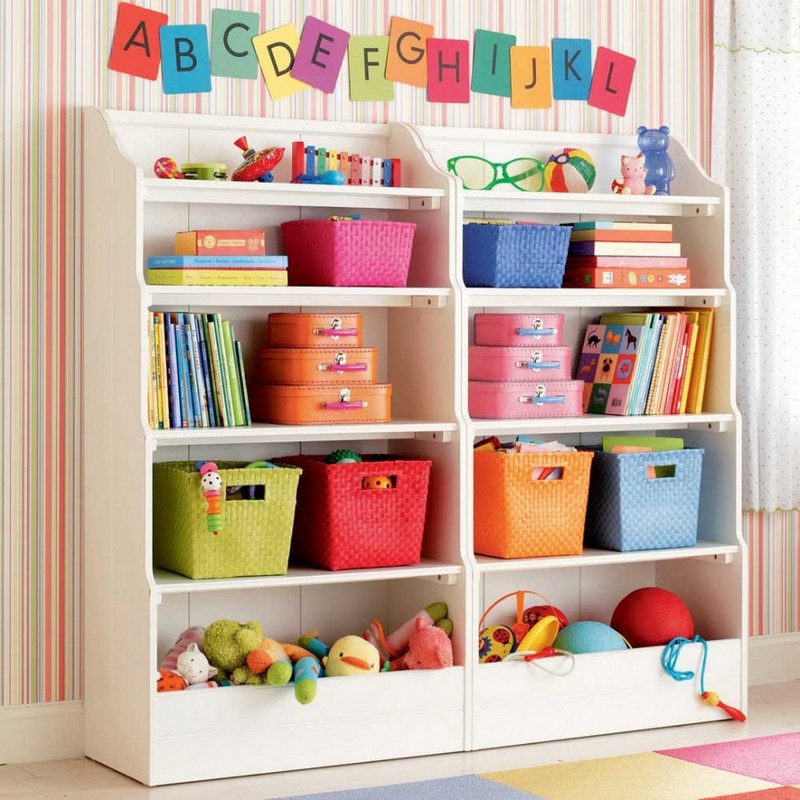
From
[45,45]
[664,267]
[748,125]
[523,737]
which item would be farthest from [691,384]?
[45,45]

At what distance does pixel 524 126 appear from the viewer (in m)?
3.66

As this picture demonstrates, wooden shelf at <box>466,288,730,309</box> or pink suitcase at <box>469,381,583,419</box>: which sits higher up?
wooden shelf at <box>466,288,730,309</box>

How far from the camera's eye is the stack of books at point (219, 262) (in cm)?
305

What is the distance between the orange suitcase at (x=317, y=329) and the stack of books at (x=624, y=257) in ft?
1.98

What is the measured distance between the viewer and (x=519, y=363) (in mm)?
3451

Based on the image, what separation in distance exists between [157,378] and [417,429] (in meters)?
0.59

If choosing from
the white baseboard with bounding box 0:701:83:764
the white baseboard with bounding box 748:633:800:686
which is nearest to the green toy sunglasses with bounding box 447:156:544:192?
the white baseboard with bounding box 748:633:800:686

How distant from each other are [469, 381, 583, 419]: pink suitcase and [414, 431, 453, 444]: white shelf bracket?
0.17m

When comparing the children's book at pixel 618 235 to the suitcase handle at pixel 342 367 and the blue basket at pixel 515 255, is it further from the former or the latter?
the suitcase handle at pixel 342 367

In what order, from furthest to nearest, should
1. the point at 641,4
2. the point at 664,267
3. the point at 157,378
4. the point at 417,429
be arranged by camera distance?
the point at 641,4, the point at 664,267, the point at 417,429, the point at 157,378

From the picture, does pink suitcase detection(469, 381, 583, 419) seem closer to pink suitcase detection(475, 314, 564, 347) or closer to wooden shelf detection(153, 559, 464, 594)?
pink suitcase detection(475, 314, 564, 347)

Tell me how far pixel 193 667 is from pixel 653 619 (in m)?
1.14

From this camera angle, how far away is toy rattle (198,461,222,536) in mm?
3016

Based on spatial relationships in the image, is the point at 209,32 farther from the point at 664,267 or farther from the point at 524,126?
the point at 664,267
